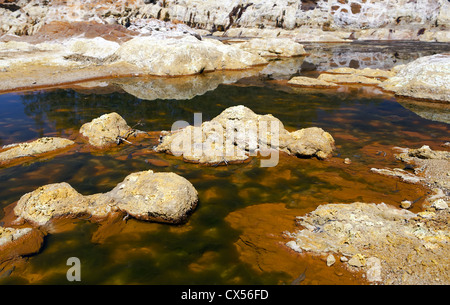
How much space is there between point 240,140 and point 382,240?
5012 mm

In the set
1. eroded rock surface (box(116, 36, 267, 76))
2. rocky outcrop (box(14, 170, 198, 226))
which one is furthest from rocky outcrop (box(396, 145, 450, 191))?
eroded rock surface (box(116, 36, 267, 76))

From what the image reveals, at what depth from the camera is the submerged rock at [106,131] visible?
8.89 m

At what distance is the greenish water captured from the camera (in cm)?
424

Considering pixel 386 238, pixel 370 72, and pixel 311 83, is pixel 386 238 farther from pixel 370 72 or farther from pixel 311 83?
pixel 370 72

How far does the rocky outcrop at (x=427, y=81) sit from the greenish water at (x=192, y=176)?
190 centimetres

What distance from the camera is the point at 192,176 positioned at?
23.2 ft

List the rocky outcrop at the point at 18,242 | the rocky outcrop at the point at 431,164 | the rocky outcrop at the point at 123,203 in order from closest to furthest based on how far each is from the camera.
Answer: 1. the rocky outcrop at the point at 18,242
2. the rocky outcrop at the point at 123,203
3. the rocky outcrop at the point at 431,164

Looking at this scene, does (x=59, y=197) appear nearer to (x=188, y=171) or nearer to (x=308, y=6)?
(x=188, y=171)

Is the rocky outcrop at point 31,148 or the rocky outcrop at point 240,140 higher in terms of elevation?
the rocky outcrop at point 240,140

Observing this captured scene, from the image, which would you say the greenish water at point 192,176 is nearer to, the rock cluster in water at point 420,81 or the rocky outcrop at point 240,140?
the rocky outcrop at point 240,140

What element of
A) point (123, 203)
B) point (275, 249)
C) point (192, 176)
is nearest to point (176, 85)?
point (192, 176)

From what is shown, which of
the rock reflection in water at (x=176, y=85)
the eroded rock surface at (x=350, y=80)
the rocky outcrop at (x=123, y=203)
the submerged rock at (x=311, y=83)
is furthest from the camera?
the eroded rock surface at (x=350, y=80)

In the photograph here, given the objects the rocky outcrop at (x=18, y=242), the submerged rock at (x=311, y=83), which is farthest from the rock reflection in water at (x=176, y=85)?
the rocky outcrop at (x=18, y=242)

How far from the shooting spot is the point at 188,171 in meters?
7.34
